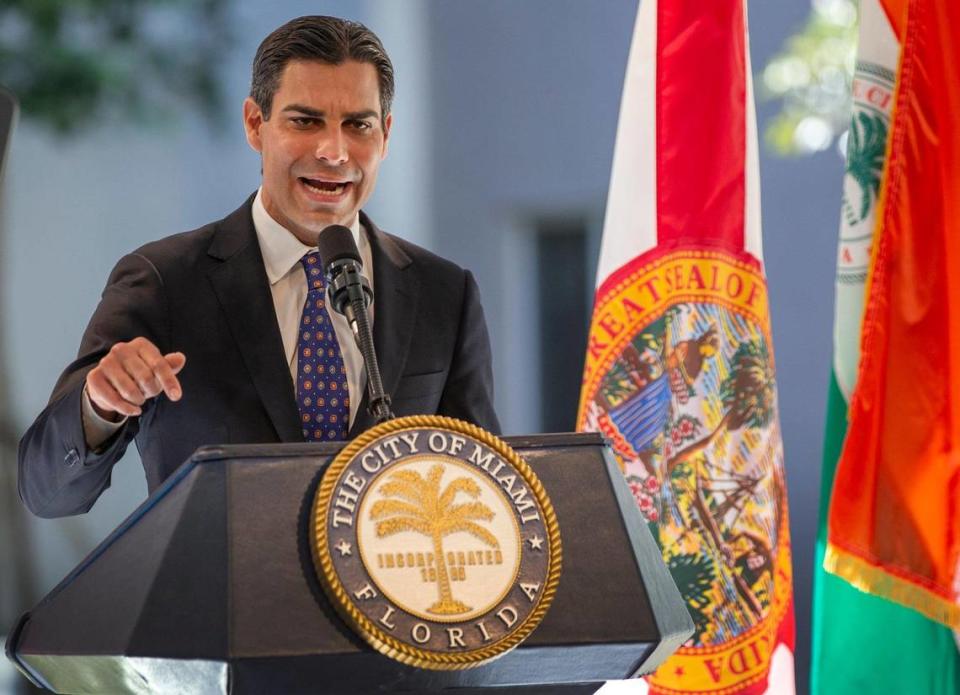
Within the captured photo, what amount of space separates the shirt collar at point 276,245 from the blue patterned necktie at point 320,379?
0.09 metres

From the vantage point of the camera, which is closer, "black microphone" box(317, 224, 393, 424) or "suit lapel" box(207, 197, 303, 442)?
"black microphone" box(317, 224, 393, 424)

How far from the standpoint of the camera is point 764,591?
101 inches

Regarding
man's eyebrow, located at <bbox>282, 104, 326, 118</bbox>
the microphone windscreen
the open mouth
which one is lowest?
the microphone windscreen

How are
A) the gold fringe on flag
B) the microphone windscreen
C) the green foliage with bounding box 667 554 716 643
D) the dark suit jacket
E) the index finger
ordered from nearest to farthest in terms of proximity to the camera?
the index finger → the microphone windscreen → the dark suit jacket → the gold fringe on flag → the green foliage with bounding box 667 554 716 643

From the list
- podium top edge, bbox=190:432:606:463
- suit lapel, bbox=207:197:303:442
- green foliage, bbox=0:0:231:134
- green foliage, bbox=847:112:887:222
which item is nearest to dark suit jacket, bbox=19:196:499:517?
suit lapel, bbox=207:197:303:442

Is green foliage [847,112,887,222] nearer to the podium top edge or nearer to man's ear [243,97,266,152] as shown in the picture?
Result: man's ear [243,97,266,152]

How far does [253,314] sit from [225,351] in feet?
0.19

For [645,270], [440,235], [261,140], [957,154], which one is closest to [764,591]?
[645,270]

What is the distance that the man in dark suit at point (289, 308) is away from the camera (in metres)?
1.63

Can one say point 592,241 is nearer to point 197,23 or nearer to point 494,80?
point 494,80

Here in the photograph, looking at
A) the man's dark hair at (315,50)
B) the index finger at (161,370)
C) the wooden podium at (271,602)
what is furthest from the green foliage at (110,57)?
the wooden podium at (271,602)

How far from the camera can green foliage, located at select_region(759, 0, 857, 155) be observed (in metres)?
3.70

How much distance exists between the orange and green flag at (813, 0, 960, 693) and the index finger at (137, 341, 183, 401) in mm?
1570

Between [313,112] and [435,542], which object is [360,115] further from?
[435,542]
